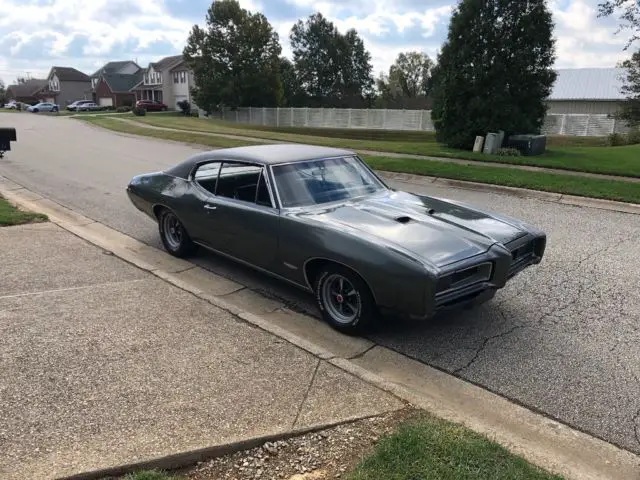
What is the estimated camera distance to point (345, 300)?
4434 mm

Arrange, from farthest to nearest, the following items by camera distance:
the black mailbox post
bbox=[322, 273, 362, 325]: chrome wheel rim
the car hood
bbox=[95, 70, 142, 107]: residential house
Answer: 1. bbox=[95, 70, 142, 107]: residential house
2. the black mailbox post
3. bbox=[322, 273, 362, 325]: chrome wheel rim
4. the car hood

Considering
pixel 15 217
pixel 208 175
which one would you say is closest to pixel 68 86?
pixel 15 217

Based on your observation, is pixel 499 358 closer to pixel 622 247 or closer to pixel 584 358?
pixel 584 358

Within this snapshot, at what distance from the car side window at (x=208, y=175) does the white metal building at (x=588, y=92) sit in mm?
42720

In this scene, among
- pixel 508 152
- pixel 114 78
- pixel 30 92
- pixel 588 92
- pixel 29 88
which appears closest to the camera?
pixel 508 152

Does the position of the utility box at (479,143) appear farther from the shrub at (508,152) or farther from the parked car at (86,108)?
the parked car at (86,108)

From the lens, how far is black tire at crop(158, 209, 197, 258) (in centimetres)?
634

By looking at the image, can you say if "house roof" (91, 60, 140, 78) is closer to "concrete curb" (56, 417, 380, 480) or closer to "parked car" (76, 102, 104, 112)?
"parked car" (76, 102, 104, 112)

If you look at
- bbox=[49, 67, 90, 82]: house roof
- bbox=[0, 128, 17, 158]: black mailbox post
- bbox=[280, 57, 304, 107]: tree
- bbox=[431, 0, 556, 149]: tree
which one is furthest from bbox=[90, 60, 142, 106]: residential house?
bbox=[431, 0, 556, 149]: tree

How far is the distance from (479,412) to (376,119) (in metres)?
42.7

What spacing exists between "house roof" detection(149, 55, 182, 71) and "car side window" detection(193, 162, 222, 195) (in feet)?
244

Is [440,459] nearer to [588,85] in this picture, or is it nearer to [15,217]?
[15,217]

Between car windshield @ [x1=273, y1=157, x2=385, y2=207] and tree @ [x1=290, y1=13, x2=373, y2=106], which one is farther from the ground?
tree @ [x1=290, y1=13, x2=373, y2=106]

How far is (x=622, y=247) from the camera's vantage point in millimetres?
6844
